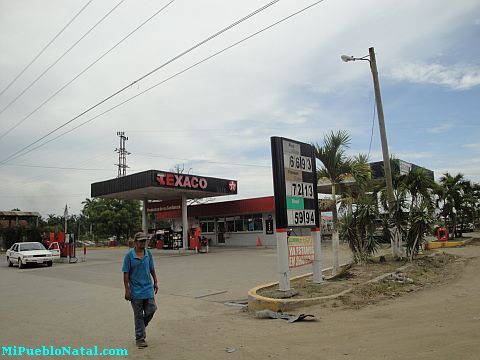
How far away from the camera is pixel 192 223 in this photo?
43.0 m

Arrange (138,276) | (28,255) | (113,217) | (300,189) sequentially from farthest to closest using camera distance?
(113,217), (28,255), (300,189), (138,276)

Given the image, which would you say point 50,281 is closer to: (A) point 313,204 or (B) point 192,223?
(A) point 313,204

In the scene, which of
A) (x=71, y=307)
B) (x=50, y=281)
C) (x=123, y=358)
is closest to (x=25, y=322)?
(x=71, y=307)

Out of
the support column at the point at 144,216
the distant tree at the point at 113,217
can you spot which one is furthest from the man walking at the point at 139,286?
the distant tree at the point at 113,217

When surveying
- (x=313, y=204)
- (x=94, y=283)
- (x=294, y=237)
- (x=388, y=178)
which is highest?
(x=388, y=178)

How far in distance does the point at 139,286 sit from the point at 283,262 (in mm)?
4343

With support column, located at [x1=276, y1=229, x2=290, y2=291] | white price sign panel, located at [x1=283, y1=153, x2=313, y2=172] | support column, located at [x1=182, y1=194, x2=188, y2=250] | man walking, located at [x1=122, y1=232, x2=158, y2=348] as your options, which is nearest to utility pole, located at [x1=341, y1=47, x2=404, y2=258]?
white price sign panel, located at [x1=283, y1=153, x2=313, y2=172]

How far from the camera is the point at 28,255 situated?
2294cm

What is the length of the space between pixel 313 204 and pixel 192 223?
32.7 meters

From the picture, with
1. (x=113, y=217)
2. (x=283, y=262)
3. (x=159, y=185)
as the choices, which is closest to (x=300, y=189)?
(x=283, y=262)

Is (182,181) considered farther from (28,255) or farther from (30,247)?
(28,255)

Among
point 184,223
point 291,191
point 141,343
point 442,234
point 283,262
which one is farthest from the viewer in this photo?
point 184,223

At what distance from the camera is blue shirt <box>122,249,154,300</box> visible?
20.5 feet

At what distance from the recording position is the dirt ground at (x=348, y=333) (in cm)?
537
